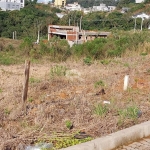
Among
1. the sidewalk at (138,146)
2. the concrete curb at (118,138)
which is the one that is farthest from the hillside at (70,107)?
the sidewalk at (138,146)

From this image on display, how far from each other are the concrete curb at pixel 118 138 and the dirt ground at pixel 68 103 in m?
0.22

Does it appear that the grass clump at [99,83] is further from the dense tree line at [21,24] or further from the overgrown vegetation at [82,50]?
the dense tree line at [21,24]

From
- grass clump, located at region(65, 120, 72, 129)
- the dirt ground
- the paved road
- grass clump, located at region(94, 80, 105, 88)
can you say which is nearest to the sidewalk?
the paved road

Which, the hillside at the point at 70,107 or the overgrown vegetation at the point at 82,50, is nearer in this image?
the hillside at the point at 70,107

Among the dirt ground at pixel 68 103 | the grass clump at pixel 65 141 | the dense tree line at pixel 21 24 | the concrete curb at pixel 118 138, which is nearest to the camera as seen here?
the concrete curb at pixel 118 138

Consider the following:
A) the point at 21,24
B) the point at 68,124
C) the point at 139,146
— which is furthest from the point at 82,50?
the point at 21,24

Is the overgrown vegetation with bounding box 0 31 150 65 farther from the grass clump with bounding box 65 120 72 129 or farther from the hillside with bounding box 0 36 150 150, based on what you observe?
the grass clump with bounding box 65 120 72 129

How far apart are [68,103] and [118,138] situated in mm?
1507

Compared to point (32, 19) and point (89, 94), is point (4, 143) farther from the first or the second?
point (32, 19)

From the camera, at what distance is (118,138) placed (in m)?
3.54

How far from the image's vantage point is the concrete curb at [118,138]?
329 cm

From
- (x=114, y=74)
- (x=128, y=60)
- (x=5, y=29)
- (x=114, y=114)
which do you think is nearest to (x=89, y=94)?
(x=114, y=114)

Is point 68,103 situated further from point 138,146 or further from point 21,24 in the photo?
point 21,24

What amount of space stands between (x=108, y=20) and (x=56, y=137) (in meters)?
51.3
